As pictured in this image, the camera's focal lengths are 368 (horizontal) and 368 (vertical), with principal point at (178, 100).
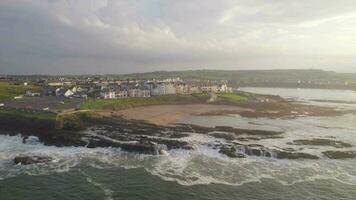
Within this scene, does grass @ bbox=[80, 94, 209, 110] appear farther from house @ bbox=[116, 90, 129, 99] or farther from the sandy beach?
house @ bbox=[116, 90, 129, 99]

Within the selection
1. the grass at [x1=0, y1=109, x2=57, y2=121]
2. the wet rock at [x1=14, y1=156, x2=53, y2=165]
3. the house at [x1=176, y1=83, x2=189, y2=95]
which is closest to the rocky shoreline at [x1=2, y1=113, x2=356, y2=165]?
the wet rock at [x1=14, y1=156, x2=53, y2=165]

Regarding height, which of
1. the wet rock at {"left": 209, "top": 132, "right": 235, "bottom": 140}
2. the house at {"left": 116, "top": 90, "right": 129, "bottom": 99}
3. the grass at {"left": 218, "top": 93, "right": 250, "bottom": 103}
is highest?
the house at {"left": 116, "top": 90, "right": 129, "bottom": 99}

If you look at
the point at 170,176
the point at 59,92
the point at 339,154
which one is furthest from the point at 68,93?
the point at 339,154

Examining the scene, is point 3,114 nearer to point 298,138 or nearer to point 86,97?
point 86,97

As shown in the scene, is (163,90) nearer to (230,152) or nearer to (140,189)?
(230,152)

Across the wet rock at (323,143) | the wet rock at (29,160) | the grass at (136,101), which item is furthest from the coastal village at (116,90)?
the wet rock at (323,143)

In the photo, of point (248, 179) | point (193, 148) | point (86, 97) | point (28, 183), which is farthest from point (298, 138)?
point (86, 97)
